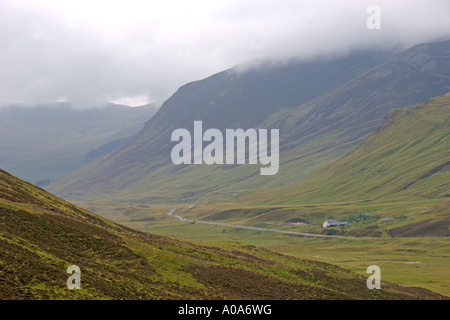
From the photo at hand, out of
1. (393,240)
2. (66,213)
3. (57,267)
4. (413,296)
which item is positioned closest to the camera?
(57,267)

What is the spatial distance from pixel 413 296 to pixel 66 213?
66189 millimetres

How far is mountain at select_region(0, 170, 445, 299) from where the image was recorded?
5250cm

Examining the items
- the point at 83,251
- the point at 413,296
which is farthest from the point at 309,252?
the point at 83,251

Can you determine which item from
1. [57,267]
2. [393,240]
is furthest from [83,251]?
[393,240]

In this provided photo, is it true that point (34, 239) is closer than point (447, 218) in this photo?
Yes

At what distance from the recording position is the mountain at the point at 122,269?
5250 cm

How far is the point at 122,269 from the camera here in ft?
214
